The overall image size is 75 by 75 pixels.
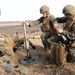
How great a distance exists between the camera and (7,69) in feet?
20.0

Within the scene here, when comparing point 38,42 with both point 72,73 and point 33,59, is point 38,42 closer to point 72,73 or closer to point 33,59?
point 33,59

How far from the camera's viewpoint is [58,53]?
240 inches

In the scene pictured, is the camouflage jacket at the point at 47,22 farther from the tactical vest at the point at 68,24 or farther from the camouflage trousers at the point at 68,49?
the tactical vest at the point at 68,24

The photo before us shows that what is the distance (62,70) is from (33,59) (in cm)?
109

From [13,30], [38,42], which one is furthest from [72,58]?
[13,30]

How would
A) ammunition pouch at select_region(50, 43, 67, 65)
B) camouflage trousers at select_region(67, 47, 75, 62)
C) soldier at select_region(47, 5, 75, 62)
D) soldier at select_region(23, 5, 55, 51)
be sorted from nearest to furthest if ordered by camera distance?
soldier at select_region(47, 5, 75, 62) < ammunition pouch at select_region(50, 43, 67, 65) < camouflage trousers at select_region(67, 47, 75, 62) < soldier at select_region(23, 5, 55, 51)

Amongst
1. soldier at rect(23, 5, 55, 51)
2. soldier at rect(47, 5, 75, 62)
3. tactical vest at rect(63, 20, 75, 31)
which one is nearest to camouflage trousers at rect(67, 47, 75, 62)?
soldier at rect(47, 5, 75, 62)

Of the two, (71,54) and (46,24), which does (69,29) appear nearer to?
(71,54)

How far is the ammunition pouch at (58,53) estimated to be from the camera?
237 inches

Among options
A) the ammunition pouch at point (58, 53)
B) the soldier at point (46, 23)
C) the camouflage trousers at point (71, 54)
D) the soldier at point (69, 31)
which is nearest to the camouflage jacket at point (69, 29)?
the soldier at point (69, 31)

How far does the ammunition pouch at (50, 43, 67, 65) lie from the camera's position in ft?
19.8

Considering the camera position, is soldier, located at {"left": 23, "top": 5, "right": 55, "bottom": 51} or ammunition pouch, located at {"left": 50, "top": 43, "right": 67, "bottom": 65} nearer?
ammunition pouch, located at {"left": 50, "top": 43, "right": 67, "bottom": 65}

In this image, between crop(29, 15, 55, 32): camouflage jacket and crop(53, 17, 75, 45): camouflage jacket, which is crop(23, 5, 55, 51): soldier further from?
crop(53, 17, 75, 45): camouflage jacket

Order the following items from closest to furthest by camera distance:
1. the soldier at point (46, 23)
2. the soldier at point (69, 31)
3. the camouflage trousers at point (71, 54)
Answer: the soldier at point (69, 31) → the camouflage trousers at point (71, 54) → the soldier at point (46, 23)
